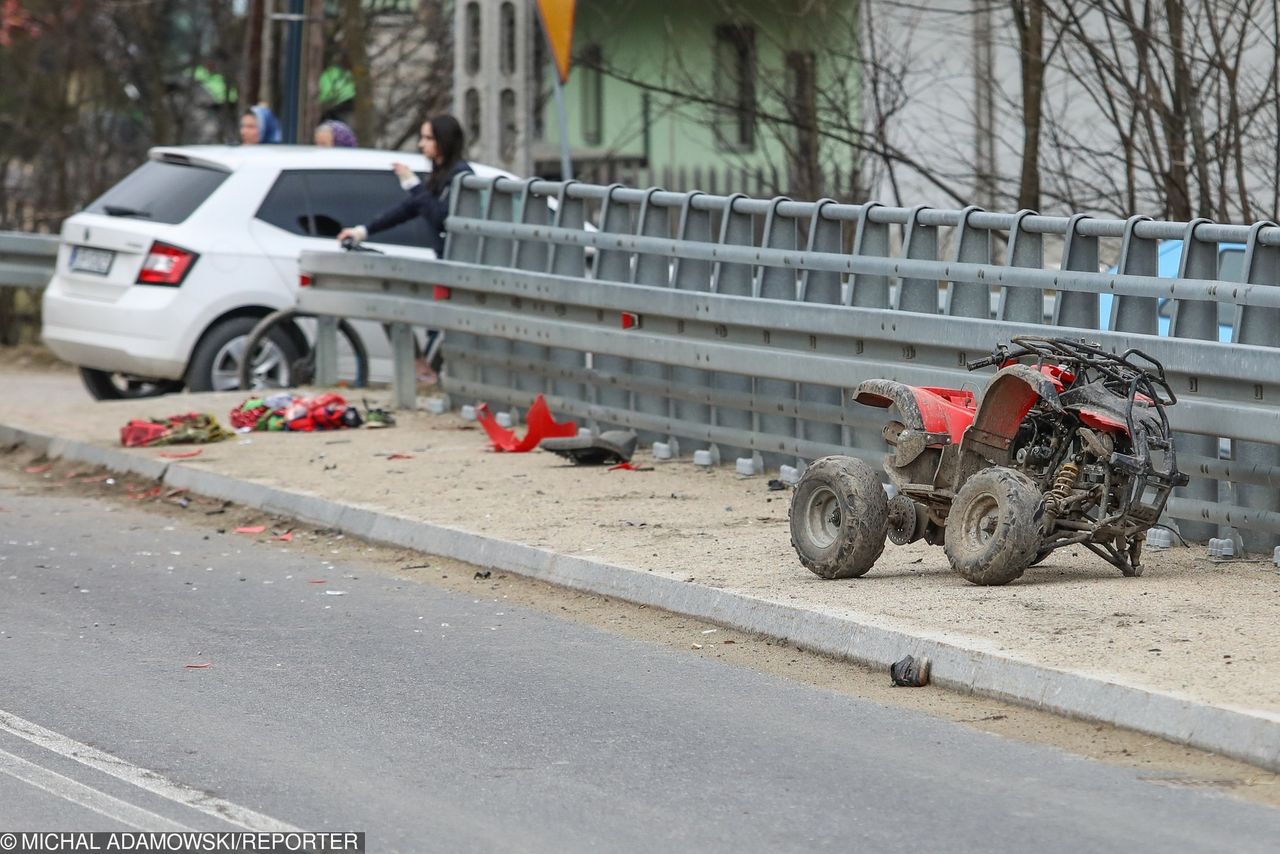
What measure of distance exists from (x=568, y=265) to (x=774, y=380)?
2243 millimetres

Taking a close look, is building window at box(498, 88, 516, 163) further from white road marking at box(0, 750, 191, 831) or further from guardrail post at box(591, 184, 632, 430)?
white road marking at box(0, 750, 191, 831)

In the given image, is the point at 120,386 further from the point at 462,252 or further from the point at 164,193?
the point at 462,252

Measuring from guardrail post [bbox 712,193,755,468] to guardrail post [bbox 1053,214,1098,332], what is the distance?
92.3 inches

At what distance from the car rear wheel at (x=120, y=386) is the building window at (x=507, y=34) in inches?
225

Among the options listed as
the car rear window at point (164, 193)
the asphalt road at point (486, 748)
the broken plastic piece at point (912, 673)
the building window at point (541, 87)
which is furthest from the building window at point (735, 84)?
the broken plastic piece at point (912, 673)

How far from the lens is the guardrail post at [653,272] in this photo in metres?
12.2

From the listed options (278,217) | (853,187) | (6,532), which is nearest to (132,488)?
(6,532)

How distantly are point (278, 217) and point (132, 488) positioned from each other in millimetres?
3420

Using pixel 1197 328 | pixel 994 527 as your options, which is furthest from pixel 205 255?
pixel 994 527

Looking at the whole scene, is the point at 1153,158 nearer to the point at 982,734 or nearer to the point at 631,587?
the point at 631,587

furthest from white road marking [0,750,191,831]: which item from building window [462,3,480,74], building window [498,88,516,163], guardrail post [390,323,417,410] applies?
building window [462,3,480,74]

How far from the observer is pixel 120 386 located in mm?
16531

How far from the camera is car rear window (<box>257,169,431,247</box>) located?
15.4 metres

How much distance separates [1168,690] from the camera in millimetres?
6570
